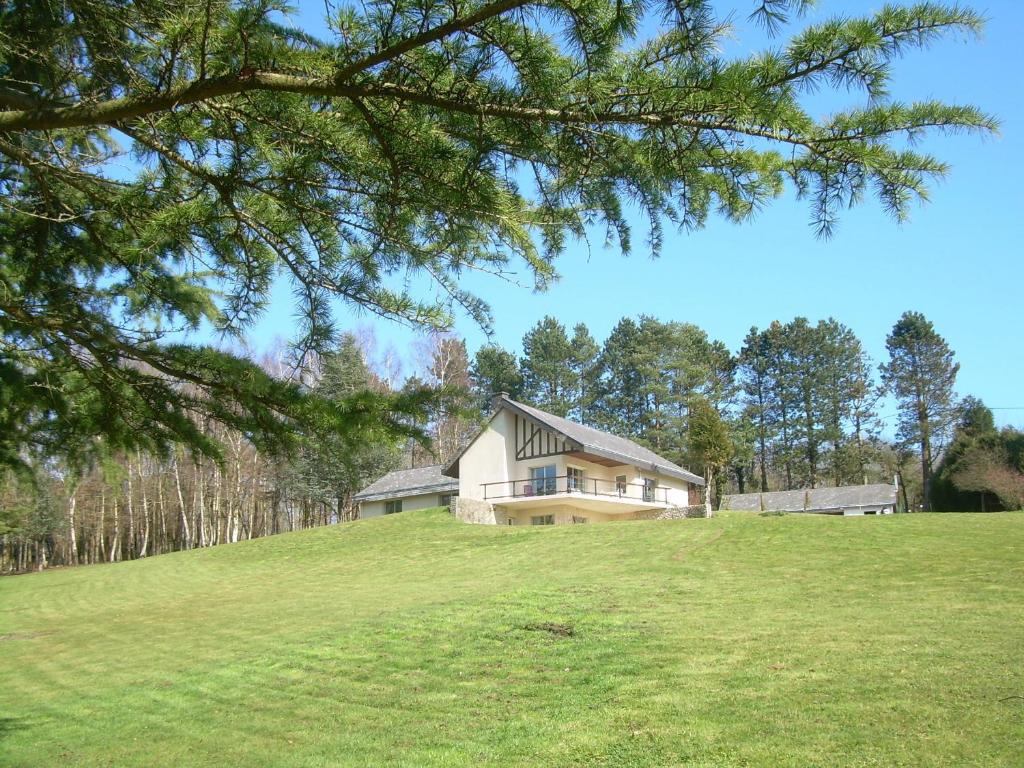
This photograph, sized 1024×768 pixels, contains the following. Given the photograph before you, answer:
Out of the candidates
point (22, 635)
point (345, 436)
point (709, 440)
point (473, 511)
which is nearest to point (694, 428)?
Answer: point (709, 440)

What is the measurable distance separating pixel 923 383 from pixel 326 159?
182 ft

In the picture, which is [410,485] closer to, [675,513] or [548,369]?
[675,513]

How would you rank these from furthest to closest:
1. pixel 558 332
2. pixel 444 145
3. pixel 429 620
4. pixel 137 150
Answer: pixel 558 332 < pixel 429 620 < pixel 137 150 < pixel 444 145

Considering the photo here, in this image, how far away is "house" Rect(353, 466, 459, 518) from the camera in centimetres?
3603

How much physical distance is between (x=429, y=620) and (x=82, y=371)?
8.84 m

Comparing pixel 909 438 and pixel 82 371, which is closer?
pixel 82 371

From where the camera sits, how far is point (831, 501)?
43000mm

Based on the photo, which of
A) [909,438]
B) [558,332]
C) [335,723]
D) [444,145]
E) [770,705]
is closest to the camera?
[444,145]

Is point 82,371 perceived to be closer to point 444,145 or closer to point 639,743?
point 444,145

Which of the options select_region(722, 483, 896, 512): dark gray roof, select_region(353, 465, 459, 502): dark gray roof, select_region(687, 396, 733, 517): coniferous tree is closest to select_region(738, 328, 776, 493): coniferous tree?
select_region(722, 483, 896, 512): dark gray roof

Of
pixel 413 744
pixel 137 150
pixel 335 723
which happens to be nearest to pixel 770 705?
pixel 413 744

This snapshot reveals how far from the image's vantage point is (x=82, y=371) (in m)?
4.20

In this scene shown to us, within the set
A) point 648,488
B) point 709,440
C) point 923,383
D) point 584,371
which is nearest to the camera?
point 648,488

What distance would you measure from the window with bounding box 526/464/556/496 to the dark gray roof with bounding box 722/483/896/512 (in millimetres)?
15165
